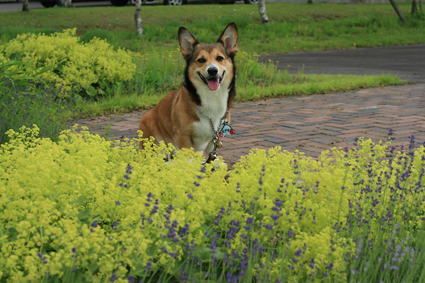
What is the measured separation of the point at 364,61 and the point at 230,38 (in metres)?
10.9

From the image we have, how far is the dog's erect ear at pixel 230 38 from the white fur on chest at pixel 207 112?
0.48 meters

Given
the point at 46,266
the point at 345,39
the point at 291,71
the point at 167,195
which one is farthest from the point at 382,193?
the point at 345,39

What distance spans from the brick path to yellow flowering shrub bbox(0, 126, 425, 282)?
2197 mm

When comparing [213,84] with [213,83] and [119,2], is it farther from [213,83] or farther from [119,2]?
[119,2]

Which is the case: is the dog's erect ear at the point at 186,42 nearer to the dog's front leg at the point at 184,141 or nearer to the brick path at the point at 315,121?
the dog's front leg at the point at 184,141

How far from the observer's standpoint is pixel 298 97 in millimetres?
9023

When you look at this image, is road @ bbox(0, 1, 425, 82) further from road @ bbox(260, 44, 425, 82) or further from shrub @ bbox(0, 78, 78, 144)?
shrub @ bbox(0, 78, 78, 144)

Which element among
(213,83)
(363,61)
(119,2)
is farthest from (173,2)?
(213,83)

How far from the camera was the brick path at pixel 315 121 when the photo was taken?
566 cm

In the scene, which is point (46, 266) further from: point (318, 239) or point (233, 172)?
point (233, 172)

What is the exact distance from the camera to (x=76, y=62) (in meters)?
7.92

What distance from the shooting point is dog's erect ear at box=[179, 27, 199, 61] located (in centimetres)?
489

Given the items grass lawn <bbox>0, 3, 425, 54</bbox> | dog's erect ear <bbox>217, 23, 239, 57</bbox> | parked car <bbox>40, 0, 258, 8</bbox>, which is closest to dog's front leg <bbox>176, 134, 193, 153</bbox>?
dog's erect ear <bbox>217, 23, 239, 57</bbox>

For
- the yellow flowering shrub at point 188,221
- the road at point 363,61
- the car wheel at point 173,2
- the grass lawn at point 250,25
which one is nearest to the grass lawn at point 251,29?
the grass lawn at point 250,25
